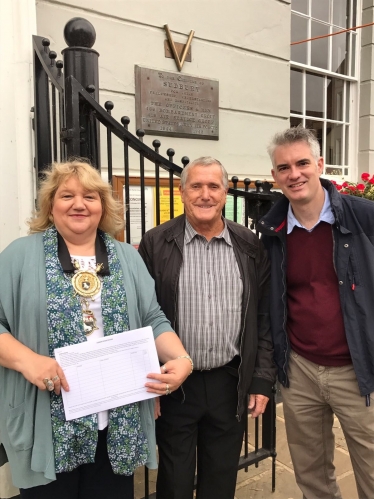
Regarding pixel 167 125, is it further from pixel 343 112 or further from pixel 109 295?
pixel 343 112

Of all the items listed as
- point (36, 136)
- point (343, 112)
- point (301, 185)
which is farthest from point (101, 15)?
point (343, 112)

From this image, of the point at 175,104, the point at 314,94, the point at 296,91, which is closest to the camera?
the point at 175,104

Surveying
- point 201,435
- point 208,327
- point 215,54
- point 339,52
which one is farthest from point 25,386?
point 339,52

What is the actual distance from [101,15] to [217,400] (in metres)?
3.33

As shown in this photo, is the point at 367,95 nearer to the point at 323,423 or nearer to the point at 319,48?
the point at 319,48

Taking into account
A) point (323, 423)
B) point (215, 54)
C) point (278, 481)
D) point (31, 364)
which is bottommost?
point (278, 481)

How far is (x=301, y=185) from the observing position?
2.19 metres

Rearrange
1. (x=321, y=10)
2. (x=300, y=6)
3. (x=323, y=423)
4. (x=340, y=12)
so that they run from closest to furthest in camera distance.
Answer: (x=323, y=423) < (x=300, y=6) < (x=321, y=10) < (x=340, y=12)

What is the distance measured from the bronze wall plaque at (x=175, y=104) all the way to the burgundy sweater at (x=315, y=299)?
220 centimetres

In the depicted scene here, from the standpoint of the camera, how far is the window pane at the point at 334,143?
697cm

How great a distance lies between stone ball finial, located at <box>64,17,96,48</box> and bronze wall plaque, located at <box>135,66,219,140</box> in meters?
1.60

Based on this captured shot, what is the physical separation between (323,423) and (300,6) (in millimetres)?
5928

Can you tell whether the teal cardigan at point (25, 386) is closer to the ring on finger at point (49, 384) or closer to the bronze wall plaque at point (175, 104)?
the ring on finger at point (49, 384)

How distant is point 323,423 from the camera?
94.1 inches
